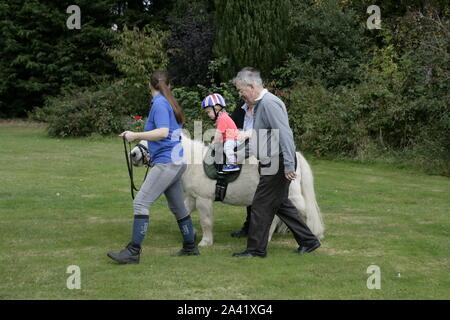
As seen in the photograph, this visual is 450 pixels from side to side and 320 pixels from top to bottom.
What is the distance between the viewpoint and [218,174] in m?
7.32

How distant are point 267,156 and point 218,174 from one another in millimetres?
899

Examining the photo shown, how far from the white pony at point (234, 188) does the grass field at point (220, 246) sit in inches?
13.9

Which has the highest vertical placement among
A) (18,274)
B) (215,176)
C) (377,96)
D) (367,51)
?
(367,51)

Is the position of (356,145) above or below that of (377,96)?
below

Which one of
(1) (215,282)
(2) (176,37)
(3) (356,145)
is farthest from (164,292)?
(2) (176,37)

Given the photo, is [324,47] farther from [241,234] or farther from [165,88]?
[165,88]

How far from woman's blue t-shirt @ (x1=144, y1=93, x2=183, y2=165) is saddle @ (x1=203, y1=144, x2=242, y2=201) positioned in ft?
3.15

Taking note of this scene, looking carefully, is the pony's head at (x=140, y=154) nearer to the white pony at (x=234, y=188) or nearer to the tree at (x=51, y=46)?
Result: the white pony at (x=234, y=188)

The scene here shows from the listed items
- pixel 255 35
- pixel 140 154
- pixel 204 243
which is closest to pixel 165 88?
pixel 140 154

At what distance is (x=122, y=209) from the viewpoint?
966 cm

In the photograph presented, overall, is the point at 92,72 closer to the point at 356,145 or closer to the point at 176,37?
the point at 176,37

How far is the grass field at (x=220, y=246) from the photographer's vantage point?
5.64 metres

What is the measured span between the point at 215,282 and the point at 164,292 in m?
0.57

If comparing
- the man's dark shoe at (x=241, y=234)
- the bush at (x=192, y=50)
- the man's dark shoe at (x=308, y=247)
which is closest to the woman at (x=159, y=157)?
the man's dark shoe at (x=308, y=247)
